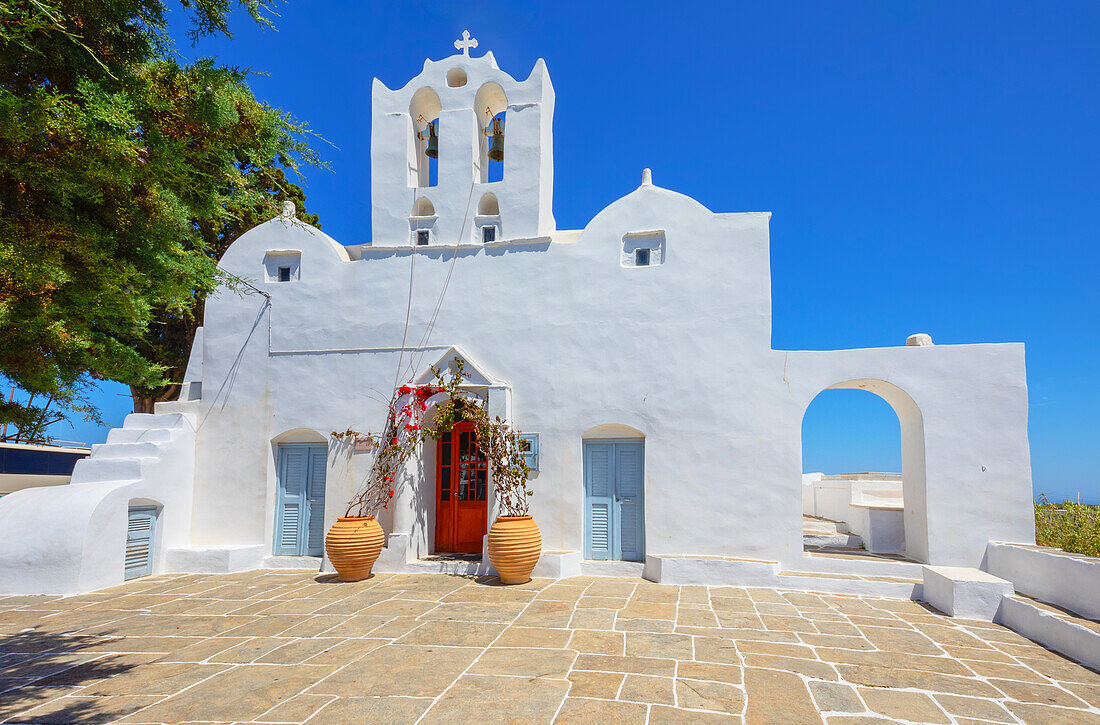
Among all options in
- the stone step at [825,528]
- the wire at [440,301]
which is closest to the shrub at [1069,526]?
the stone step at [825,528]

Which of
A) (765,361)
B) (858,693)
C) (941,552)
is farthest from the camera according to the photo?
(765,361)

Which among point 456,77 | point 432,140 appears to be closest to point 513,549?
point 432,140

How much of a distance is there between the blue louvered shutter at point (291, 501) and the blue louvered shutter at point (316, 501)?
10 cm

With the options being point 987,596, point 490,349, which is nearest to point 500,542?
point 490,349

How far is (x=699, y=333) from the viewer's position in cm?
900

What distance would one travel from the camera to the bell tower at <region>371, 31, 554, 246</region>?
32.6 ft

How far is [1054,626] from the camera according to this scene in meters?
5.77

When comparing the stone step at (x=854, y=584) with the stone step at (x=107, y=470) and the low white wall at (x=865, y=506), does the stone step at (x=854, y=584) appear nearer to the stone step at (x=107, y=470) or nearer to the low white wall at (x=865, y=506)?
the low white wall at (x=865, y=506)

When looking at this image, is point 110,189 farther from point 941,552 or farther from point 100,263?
point 941,552

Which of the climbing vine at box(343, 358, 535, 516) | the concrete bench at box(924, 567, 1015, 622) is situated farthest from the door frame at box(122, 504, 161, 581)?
the concrete bench at box(924, 567, 1015, 622)

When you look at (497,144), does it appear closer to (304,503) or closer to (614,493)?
(614,493)

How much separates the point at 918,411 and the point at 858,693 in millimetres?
5097

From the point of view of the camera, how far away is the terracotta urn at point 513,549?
8039 millimetres

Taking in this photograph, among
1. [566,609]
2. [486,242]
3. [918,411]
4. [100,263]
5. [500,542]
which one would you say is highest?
[486,242]
